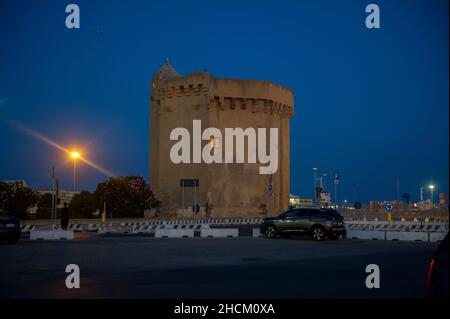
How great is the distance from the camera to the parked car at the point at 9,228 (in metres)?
21.8

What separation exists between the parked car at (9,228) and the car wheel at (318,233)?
41.4 feet

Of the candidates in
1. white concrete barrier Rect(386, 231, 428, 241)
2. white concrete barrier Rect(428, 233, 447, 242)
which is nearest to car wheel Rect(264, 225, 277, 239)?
white concrete barrier Rect(386, 231, 428, 241)

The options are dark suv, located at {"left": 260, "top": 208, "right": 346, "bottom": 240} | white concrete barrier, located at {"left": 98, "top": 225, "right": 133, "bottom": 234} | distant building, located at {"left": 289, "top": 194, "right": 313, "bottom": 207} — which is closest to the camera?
dark suv, located at {"left": 260, "top": 208, "right": 346, "bottom": 240}

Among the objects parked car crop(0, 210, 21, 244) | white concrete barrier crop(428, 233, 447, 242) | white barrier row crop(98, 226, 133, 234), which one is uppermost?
parked car crop(0, 210, 21, 244)

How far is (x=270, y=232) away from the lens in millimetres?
26531

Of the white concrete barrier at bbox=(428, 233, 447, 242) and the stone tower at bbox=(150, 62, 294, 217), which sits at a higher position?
the stone tower at bbox=(150, 62, 294, 217)

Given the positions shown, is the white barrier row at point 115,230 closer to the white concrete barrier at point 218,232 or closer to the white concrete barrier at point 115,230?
the white concrete barrier at point 115,230

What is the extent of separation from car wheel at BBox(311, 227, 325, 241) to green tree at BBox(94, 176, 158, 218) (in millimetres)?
38126

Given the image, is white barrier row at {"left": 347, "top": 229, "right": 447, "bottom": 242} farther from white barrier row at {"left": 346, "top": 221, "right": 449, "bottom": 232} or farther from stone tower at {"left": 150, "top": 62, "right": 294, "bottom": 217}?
stone tower at {"left": 150, "top": 62, "right": 294, "bottom": 217}

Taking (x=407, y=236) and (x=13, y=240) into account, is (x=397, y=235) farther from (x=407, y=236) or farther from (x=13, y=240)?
(x=13, y=240)

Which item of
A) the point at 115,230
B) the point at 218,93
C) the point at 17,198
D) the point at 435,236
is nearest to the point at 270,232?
the point at 435,236

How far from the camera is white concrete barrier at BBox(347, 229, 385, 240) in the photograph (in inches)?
1054

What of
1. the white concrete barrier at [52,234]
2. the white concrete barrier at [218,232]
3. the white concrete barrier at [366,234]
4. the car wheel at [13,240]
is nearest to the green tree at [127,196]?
the white concrete barrier at [218,232]
